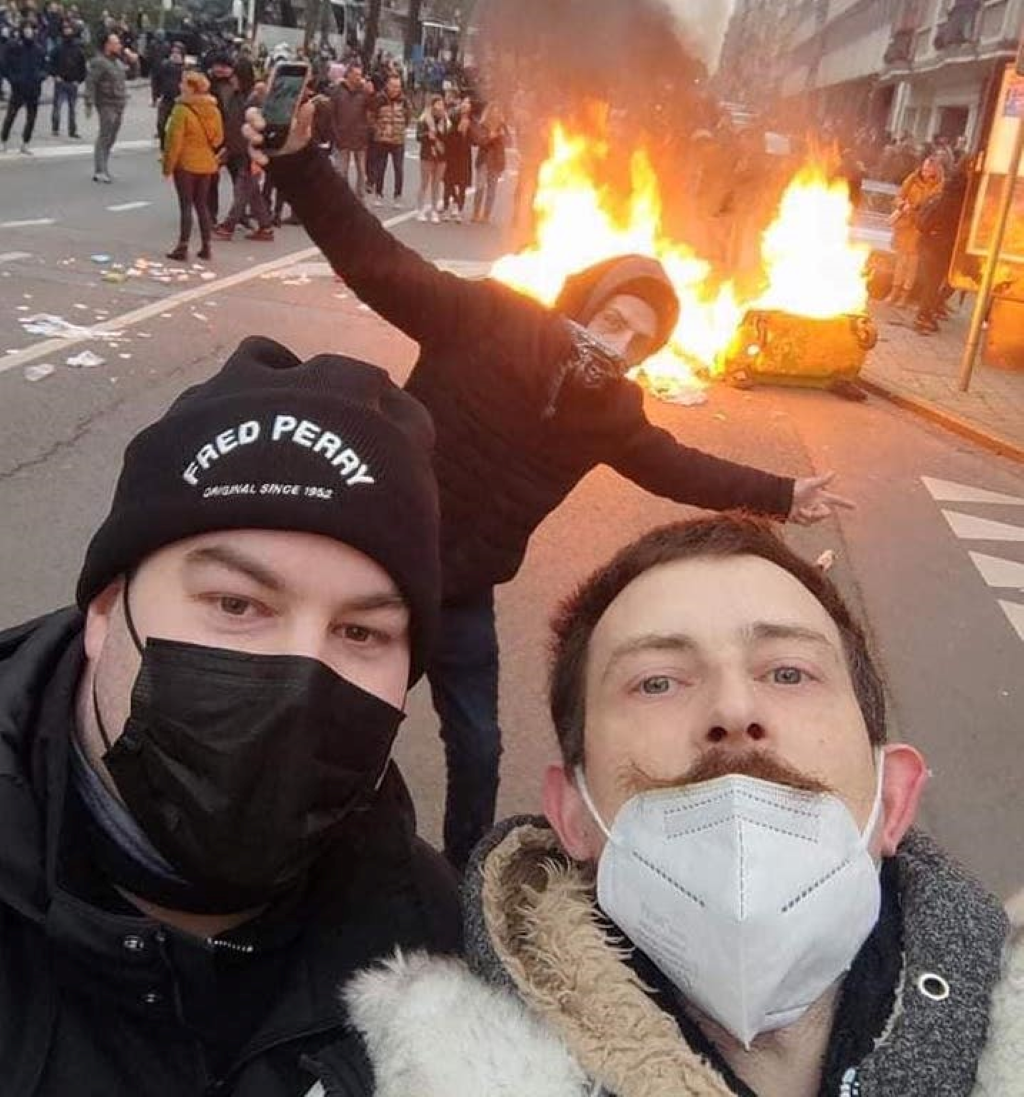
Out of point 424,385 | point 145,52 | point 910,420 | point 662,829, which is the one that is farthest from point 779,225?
point 145,52

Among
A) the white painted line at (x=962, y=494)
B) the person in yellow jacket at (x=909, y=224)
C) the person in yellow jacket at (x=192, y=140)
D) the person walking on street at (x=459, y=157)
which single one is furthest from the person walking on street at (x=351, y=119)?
the white painted line at (x=962, y=494)

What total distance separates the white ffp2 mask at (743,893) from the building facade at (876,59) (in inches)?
578

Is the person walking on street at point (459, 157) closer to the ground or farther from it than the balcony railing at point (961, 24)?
closer to the ground

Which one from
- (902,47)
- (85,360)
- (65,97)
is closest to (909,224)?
(85,360)

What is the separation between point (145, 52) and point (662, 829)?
130ft

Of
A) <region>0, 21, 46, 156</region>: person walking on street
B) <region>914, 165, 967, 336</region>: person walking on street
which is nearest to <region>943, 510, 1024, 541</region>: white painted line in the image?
<region>914, 165, 967, 336</region>: person walking on street

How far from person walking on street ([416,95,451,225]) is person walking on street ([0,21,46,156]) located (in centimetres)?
604

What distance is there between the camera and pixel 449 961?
5.95 feet

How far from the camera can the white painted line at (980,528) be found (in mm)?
8266

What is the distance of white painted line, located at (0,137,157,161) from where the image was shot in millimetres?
20219

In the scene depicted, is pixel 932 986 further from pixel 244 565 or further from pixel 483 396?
pixel 483 396

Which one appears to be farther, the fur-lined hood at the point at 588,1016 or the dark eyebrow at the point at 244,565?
the dark eyebrow at the point at 244,565

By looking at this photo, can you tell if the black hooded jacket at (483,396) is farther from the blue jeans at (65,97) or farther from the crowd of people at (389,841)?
the blue jeans at (65,97)

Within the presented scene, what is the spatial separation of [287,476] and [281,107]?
5.51 ft
